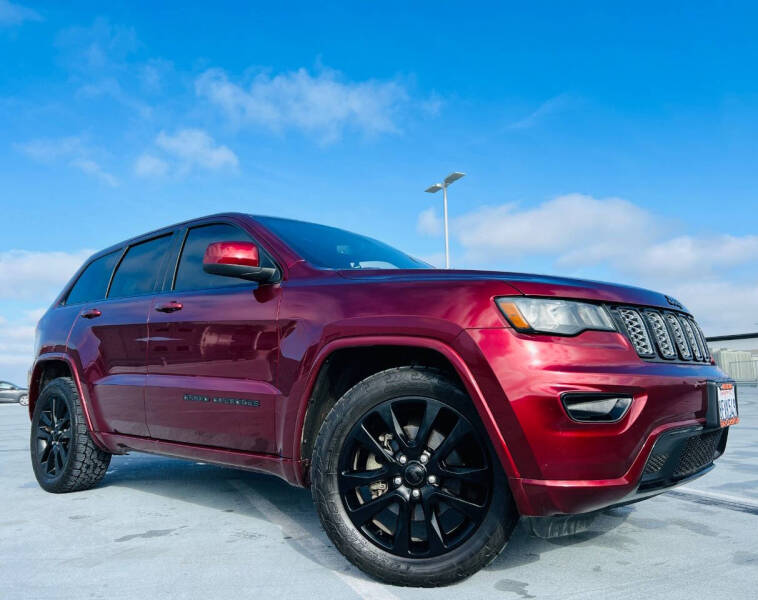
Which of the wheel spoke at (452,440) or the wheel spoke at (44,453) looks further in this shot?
the wheel spoke at (44,453)

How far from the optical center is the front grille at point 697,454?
8.07ft

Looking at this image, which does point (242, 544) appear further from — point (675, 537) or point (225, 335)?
point (675, 537)

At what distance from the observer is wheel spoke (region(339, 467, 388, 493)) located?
8.11 ft

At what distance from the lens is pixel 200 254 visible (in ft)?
12.3

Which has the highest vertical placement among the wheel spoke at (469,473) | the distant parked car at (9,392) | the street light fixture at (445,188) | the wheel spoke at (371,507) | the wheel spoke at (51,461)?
the street light fixture at (445,188)

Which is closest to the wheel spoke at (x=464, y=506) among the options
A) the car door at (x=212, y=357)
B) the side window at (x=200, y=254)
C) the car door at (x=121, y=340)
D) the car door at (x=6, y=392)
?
the car door at (x=212, y=357)

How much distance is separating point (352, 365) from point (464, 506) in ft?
2.68

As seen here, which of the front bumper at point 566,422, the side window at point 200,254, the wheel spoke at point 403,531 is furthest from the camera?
the side window at point 200,254

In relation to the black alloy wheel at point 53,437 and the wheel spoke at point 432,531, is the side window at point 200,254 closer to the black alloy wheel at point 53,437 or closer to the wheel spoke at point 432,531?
the black alloy wheel at point 53,437

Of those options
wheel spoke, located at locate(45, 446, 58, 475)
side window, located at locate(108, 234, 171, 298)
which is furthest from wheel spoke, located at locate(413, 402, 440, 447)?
wheel spoke, located at locate(45, 446, 58, 475)

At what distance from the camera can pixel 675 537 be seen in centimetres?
294

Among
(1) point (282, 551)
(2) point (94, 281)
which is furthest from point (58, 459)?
(1) point (282, 551)

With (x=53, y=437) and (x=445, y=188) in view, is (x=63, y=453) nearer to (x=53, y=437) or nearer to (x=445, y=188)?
(x=53, y=437)

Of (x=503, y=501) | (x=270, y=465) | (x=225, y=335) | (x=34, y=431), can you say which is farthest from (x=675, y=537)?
(x=34, y=431)
